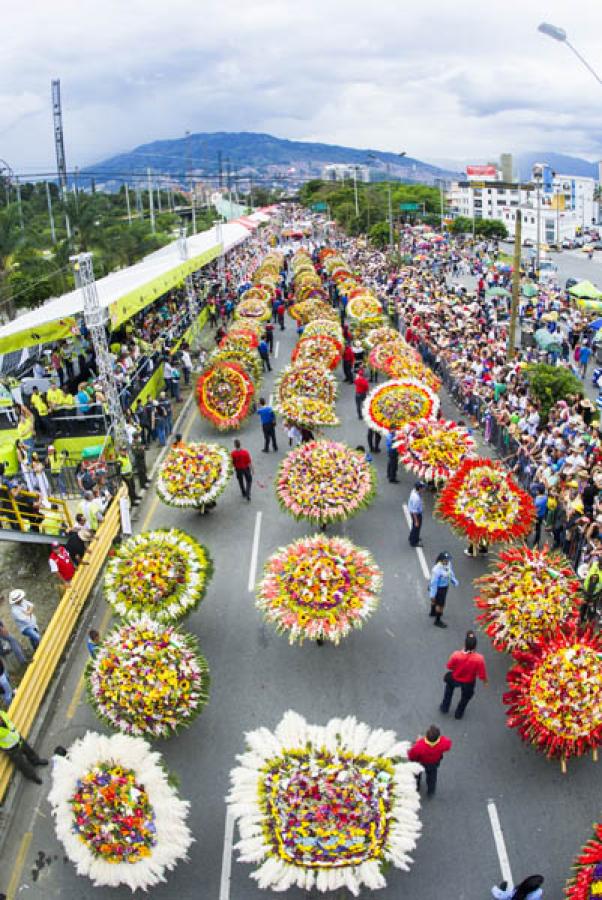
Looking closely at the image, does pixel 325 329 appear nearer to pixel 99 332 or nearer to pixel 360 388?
pixel 360 388

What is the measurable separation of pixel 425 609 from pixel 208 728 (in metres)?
4.02

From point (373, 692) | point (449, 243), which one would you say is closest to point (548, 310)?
point (373, 692)

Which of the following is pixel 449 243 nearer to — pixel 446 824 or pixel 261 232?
pixel 261 232

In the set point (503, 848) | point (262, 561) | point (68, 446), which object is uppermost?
point (68, 446)

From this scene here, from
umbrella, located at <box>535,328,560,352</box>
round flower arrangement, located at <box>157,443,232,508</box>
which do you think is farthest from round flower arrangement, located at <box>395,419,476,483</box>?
umbrella, located at <box>535,328,560,352</box>

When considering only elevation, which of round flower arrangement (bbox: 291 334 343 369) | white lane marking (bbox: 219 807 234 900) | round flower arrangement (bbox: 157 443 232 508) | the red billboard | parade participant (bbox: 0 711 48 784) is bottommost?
white lane marking (bbox: 219 807 234 900)

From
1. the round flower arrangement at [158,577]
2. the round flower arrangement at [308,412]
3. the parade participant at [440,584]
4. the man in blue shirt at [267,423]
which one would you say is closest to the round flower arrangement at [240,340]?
the man in blue shirt at [267,423]

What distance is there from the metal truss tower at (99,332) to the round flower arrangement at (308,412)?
156 inches

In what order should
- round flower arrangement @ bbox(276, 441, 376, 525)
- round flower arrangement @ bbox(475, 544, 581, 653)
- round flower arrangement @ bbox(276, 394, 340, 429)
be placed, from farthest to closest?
round flower arrangement @ bbox(276, 394, 340, 429)
round flower arrangement @ bbox(276, 441, 376, 525)
round flower arrangement @ bbox(475, 544, 581, 653)

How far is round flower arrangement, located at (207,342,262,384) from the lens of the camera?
65.3ft

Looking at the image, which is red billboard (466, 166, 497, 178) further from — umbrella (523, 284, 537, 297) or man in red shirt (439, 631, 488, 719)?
man in red shirt (439, 631, 488, 719)

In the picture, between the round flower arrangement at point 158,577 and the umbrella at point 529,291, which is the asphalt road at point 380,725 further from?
the umbrella at point 529,291

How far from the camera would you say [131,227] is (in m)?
48.9

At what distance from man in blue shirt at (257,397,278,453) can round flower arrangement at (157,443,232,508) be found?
140 inches
